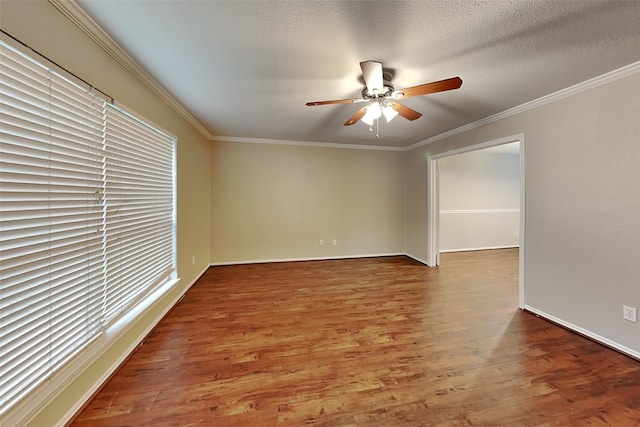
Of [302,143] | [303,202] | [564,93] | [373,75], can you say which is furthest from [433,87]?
[303,202]

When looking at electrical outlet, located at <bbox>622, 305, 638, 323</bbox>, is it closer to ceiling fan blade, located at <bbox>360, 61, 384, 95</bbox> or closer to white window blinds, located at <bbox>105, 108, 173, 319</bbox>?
ceiling fan blade, located at <bbox>360, 61, 384, 95</bbox>


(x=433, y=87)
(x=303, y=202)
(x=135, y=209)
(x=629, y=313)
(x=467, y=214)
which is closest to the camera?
(x=433, y=87)

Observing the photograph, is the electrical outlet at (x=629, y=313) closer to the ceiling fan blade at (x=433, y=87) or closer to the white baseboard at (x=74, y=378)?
the ceiling fan blade at (x=433, y=87)

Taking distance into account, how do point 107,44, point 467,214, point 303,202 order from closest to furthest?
point 107,44
point 303,202
point 467,214

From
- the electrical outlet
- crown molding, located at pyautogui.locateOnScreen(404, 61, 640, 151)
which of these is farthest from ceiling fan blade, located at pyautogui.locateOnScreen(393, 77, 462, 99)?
the electrical outlet

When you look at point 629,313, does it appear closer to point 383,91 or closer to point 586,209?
point 586,209

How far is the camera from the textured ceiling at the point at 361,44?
4.53 ft

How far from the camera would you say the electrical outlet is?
77.4 inches

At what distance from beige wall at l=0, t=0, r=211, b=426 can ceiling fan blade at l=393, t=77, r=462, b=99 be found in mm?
2103

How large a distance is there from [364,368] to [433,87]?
6.91 ft

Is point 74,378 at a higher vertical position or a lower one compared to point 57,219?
lower

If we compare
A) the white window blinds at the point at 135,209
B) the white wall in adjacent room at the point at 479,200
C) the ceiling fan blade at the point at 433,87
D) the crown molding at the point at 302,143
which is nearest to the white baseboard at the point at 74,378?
the white window blinds at the point at 135,209

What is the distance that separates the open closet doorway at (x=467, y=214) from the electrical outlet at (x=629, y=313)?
2.74ft

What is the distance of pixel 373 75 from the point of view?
70.9 inches
